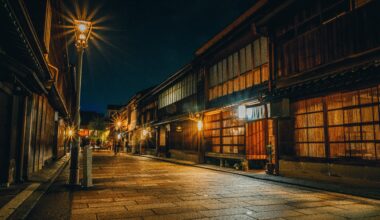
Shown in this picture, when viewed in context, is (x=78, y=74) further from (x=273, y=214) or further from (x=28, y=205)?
(x=273, y=214)

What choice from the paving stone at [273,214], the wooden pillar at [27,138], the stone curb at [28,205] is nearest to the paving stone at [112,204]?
the stone curb at [28,205]

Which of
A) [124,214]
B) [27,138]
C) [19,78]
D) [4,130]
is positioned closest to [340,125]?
[124,214]

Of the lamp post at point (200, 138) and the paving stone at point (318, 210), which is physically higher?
the lamp post at point (200, 138)

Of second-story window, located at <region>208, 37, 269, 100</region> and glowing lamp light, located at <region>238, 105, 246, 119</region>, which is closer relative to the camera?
A: second-story window, located at <region>208, 37, 269, 100</region>

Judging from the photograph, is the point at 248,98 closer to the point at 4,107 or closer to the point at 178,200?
the point at 178,200

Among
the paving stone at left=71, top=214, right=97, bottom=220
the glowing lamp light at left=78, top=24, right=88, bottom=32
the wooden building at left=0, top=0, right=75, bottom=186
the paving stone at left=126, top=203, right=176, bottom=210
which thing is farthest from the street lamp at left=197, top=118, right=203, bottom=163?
the paving stone at left=71, top=214, right=97, bottom=220

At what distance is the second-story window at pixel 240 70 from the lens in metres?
17.9

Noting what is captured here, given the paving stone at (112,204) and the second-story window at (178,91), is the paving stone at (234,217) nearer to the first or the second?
the paving stone at (112,204)

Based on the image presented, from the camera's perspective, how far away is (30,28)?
8438 millimetres

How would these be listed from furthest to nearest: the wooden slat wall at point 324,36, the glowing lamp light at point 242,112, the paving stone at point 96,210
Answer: the glowing lamp light at point 242,112
the wooden slat wall at point 324,36
the paving stone at point 96,210

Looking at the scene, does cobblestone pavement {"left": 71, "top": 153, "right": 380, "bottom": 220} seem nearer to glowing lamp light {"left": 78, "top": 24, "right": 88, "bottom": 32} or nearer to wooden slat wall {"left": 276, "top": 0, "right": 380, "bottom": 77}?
wooden slat wall {"left": 276, "top": 0, "right": 380, "bottom": 77}

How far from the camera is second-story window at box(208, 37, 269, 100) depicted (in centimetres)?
1786

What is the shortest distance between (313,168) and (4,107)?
44.5 ft

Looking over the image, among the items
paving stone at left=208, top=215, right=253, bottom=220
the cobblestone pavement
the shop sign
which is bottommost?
the cobblestone pavement
